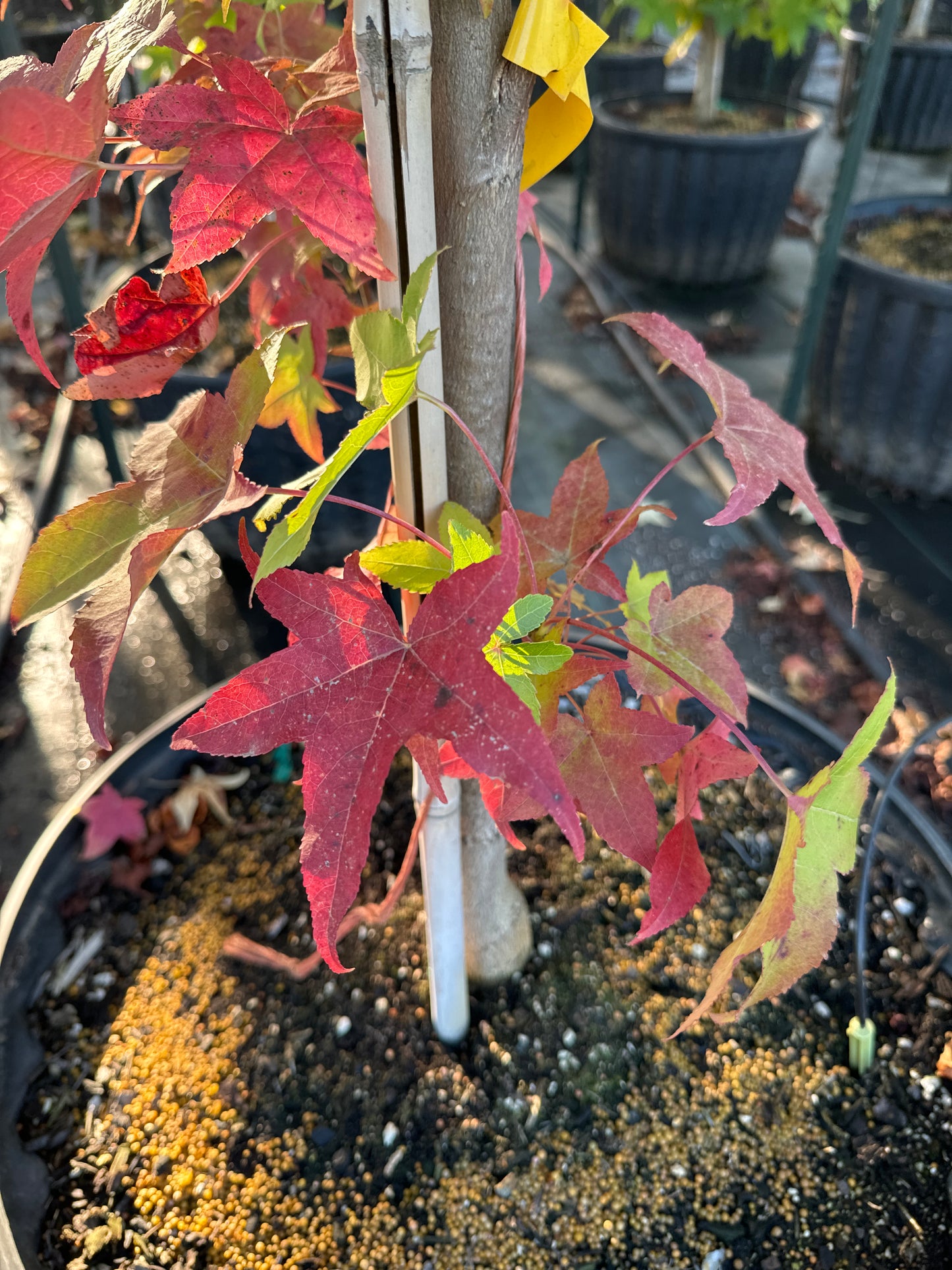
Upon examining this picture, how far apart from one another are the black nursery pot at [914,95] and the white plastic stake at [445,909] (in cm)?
392

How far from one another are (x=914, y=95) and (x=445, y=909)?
4294 millimetres

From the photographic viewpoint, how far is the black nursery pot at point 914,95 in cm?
350

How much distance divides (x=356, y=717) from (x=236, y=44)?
460 mm

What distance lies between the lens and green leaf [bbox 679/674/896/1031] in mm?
431

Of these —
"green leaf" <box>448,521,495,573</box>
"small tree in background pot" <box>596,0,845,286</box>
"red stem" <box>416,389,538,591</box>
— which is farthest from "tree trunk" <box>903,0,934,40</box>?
"green leaf" <box>448,521,495,573</box>

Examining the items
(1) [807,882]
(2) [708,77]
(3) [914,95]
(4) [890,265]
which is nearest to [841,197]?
(4) [890,265]

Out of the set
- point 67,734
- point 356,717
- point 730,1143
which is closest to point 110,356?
point 356,717

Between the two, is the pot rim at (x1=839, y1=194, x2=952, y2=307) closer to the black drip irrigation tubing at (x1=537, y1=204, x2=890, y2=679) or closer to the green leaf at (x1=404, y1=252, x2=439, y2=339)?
the black drip irrigation tubing at (x1=537, y1=204, x2=890, y2=679)

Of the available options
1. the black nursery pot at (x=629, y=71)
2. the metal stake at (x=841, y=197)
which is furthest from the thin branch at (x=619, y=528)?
the black nursery pot at (x=629, y=71)

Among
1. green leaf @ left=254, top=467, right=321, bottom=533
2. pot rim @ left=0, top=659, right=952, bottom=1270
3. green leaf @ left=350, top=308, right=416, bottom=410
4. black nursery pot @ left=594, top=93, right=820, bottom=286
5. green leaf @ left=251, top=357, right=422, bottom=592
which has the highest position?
green leaf @ left=350, top=308, right=416, bottom=410

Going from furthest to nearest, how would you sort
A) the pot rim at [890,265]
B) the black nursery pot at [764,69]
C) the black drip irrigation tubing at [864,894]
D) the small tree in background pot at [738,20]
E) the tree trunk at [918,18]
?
1. the black nursery pot at [764,69]
2. the tree trunk at [918,18]
3. the small tree in background pot at [738,20]
4. the pot rim at [890,265]
5. the black drip irrigation tubing at [864,894]

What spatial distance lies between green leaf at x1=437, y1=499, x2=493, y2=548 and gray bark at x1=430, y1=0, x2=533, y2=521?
0.05 metres

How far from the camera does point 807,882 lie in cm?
46

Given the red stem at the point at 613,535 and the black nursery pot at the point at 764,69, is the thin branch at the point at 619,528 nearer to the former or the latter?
the red stem at the point at 613,535
